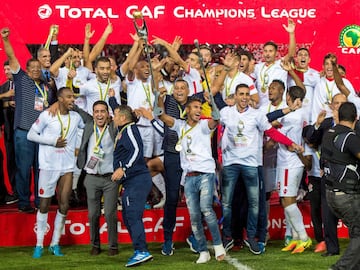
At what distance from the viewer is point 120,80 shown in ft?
40.0

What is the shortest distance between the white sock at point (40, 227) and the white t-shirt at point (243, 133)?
2188 millimetres

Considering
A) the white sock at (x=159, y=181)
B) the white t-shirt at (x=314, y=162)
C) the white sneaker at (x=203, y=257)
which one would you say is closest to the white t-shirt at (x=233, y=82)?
the white t-shirt at (x=314, y=162)

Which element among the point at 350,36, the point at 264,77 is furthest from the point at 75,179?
the point at 350,36

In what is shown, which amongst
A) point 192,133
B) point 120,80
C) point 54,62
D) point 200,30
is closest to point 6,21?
point 54,62

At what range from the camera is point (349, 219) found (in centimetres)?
910

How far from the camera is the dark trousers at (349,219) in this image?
8898mm

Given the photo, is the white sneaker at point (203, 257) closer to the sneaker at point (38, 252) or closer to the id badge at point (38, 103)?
the sneaker at point (38, 252)

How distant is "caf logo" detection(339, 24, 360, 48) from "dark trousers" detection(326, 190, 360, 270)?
13.8 feet

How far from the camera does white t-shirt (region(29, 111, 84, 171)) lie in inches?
434

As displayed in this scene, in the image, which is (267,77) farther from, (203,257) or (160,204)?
(203,257)

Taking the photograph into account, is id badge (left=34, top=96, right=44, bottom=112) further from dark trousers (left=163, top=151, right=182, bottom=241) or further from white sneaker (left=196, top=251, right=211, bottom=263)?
white sneaker (left=196, top=251, right=211, bottom=263)

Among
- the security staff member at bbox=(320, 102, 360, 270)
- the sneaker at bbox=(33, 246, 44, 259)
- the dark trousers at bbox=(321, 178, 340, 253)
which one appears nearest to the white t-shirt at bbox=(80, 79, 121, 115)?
the sneaker at bbox=(33, 246, 44, 259)

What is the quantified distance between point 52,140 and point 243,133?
7.17 ft

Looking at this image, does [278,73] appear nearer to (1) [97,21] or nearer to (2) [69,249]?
(1) [97,21]
